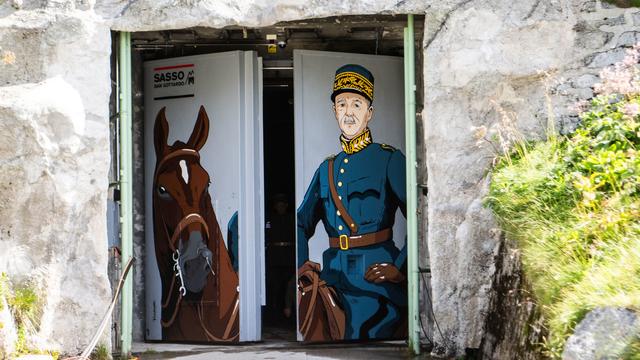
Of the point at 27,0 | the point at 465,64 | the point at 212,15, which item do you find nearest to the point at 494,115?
the point at 465,64

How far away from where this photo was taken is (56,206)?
652cm

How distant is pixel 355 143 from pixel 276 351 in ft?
6.99

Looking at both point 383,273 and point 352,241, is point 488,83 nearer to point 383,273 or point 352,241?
point 352,241

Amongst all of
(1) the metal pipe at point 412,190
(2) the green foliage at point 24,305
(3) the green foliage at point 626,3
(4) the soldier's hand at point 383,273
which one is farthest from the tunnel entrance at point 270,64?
(2) the green foliage at point 24,305

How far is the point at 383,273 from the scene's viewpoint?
809cm

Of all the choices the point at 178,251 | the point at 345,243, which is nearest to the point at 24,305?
the point at 178,251

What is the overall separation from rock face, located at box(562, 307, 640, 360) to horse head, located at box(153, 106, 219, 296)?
4.61 meters

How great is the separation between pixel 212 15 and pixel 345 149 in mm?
2044

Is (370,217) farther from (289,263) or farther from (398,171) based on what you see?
(289,263)

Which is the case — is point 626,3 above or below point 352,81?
above

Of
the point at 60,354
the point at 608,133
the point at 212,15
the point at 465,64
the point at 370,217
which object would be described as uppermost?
the point at 212,15

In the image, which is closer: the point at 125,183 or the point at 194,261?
the point at 125,183

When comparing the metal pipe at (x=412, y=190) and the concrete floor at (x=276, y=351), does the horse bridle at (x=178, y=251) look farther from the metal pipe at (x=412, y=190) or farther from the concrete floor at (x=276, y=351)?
the metal pipe at (x=412, y=190)

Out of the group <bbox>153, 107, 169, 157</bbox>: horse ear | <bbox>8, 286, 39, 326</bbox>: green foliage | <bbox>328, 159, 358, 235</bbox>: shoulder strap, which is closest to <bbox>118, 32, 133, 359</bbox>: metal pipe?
<bbox>8, 286, 39, 326</bbox>: green foliage
